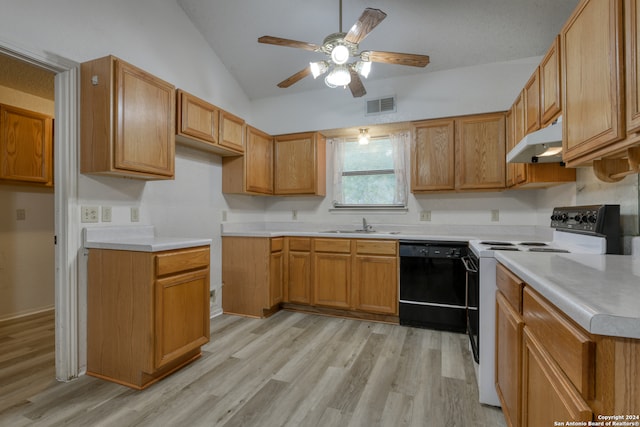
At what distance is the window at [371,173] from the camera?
3.66 meters

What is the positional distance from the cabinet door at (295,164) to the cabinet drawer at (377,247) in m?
0.99

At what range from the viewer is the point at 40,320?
120 inches

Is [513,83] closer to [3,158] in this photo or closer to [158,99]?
[158,99]

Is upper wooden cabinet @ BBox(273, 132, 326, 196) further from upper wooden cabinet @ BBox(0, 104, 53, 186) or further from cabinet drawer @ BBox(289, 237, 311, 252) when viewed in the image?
upper wooden cabinet @ BBox(0, 104, 53, 186)

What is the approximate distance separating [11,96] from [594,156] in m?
4.83

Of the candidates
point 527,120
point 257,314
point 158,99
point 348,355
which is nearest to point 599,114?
point 527,120

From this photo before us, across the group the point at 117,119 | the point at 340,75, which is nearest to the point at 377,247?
the point at 340,75

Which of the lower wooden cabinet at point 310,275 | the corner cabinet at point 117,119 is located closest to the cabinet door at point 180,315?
the corner cabinet at point 117,119

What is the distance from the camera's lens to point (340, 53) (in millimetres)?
2061

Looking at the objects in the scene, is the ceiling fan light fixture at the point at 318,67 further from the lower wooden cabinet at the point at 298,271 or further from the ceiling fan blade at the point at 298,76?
the lower wooden cabinet at the point at 298,271

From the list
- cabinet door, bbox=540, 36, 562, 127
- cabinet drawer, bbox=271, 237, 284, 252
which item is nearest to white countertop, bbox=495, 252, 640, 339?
cabinet door, bbox=540, 36, 562, 127

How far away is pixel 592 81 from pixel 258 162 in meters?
2.99

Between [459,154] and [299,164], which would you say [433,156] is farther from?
[299,164]

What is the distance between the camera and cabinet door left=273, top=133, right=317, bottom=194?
12.2 ft
